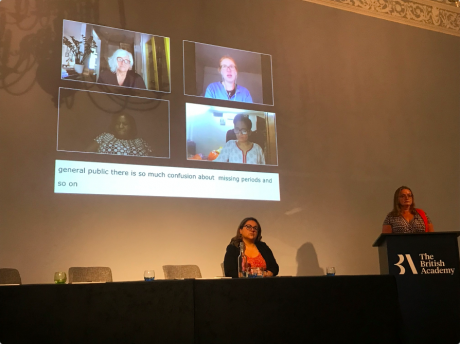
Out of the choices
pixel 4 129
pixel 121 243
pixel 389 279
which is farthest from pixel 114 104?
pixel 389 279

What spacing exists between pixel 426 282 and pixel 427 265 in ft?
0.39

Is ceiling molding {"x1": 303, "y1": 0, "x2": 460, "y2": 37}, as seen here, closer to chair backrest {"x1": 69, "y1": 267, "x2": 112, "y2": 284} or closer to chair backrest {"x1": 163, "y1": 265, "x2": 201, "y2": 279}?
chair backrest {"x1": 163, "y1": 265, "x2": 201, "y2": 279}

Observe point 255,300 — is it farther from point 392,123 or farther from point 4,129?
point 392,123

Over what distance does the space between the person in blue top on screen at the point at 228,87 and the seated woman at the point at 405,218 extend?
1.91m

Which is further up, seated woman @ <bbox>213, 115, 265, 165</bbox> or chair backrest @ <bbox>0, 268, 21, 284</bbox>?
seated woman @ <bbox>213, 115, 265, 165</bbox>

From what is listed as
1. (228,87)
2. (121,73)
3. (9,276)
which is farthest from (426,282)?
(121,73)

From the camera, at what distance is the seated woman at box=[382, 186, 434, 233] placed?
3.95m

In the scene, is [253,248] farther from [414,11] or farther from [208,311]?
[414,11]

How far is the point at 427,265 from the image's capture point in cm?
316

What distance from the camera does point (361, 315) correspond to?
255cm

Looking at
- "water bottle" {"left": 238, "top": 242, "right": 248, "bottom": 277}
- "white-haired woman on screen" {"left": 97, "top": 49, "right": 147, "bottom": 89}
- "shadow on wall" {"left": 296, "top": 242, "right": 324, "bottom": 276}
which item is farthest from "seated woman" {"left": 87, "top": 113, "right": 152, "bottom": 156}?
"shadow on wall" {"left": 296, "top": 242, "right": 324, "bottom": 276}
